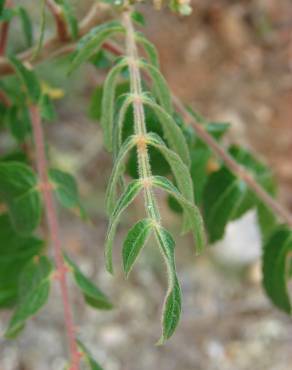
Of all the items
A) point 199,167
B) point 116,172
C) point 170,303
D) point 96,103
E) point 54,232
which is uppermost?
point 96,103

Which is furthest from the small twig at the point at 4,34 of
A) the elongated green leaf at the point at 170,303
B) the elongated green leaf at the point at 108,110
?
the elongated green leaf at the point at 170,303

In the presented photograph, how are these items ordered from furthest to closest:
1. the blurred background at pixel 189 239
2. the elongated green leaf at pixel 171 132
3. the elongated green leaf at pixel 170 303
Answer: the blurred background at pixel 189 239 < the elongated green leaf at pixel 171 132 < the elongated green leaf at pixel 170 303

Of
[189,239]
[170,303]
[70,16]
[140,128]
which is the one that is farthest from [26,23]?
[189,239]

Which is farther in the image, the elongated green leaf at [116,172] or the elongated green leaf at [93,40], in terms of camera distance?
the elongated green leaf at [93,40]

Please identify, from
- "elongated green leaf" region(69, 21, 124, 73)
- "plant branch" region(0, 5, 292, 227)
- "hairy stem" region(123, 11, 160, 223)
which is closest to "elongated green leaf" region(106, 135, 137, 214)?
"hairy stem" region(123, 11, 160, 223)

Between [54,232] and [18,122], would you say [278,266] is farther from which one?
[18,122]

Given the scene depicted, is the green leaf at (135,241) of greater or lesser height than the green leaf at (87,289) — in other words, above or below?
below

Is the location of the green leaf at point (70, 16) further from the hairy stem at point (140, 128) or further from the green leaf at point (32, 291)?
the green leaf at point (32, 291)

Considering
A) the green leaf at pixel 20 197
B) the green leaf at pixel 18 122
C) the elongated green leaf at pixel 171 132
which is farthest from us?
the green leaf at pixel 18 122

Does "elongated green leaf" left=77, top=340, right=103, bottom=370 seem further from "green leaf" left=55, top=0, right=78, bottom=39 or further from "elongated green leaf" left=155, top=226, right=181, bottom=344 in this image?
"green leaf" left=55, top=0, right=78, bottom=39
